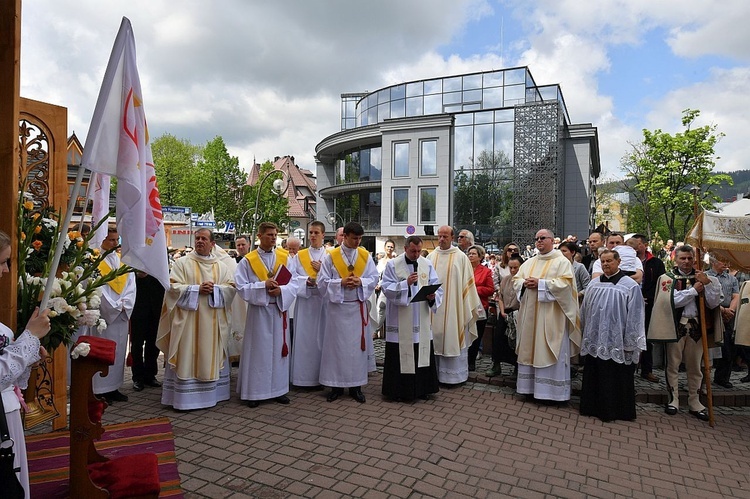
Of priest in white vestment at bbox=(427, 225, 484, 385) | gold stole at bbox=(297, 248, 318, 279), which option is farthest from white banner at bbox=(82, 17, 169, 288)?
priest in white vestment at bbox=(427, 225, 484, 385)

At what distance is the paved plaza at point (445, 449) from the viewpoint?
12.9ft

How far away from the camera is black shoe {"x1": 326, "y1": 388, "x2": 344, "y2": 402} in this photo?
6.16 m

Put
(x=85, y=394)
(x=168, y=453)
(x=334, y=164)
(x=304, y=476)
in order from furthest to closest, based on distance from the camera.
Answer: (x=334, y=164)
(x=168, y=453)
(x=304, y=476)
(x=85, y=394)

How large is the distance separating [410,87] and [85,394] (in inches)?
1250

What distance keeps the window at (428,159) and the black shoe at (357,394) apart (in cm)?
2532

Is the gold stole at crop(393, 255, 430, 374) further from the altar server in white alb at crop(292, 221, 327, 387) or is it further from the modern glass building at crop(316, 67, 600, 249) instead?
the modern glass building at crop(316, 67, 600, 249)

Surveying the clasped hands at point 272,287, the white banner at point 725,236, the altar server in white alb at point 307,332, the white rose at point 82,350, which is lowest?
the altar server in white alb at point 307,332

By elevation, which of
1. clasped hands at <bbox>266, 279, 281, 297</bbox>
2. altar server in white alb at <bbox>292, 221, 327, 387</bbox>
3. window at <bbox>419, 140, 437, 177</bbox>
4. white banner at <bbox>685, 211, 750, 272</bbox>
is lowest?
altar server in white alb at <bbox>292, 221, 327, 387</bbox>

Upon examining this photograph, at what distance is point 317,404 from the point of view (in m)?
6.02

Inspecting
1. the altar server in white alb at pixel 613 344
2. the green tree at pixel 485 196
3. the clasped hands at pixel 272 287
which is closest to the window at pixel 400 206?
the green tree at pixel 485 196

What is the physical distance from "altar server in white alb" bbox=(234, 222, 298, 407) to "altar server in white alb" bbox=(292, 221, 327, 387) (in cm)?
51

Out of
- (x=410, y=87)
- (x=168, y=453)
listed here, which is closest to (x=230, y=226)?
(x=410, y=87)

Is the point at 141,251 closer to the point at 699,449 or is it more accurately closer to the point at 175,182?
the point at 699,449

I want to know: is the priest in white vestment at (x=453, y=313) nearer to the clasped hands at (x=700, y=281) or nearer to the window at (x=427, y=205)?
the clasped hands at (x=700, y=281)
